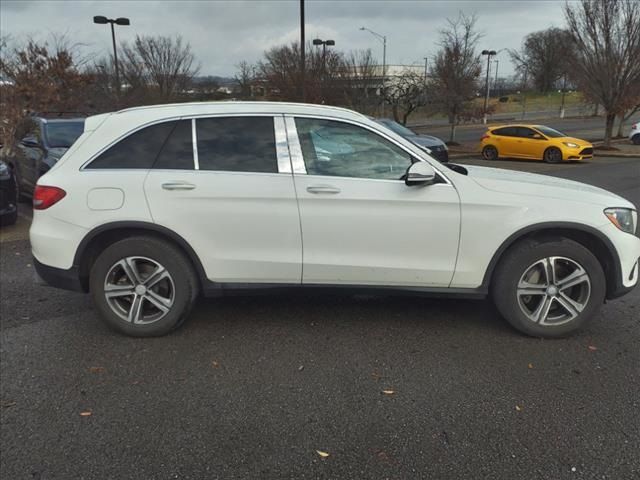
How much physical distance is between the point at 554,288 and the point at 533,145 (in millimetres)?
16604

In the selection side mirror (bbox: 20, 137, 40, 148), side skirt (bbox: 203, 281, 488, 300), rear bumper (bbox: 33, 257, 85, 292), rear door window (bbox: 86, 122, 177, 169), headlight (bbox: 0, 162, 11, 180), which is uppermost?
rear door window (bbox: 86, 122, 177, 169)

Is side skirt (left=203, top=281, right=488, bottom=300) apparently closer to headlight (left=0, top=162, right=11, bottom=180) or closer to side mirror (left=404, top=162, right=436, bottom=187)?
side mirror (left=404, top=162, right=436, bottom=187)

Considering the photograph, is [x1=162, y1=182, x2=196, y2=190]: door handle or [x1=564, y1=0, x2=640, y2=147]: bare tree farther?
[x1=564, y1=0, x2=640, y2=147]: bare tree

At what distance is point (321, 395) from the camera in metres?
3.01

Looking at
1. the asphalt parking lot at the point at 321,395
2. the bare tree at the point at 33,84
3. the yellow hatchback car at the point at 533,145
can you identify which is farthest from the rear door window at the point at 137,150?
the yellow hatchback car at the point at 533,145

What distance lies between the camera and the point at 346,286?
369cm

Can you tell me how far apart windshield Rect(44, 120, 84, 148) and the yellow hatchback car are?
49.6 feet

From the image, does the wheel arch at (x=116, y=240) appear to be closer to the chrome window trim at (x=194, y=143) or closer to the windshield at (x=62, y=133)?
the chrome window trim at (x=194, y=143)

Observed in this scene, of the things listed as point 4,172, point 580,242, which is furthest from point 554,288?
point 4,172

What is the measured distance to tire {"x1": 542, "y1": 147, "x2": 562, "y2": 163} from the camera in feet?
58.5

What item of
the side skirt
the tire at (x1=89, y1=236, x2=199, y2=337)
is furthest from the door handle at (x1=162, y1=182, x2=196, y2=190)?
the side skirt

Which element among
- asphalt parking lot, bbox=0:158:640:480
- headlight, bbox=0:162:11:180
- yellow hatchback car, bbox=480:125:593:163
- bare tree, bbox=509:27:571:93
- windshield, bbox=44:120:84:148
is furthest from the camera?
bare tree, bbox=509:27:571:93

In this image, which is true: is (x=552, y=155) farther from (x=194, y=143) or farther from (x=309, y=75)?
(x=194, y=143)

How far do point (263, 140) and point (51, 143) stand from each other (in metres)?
6.80
